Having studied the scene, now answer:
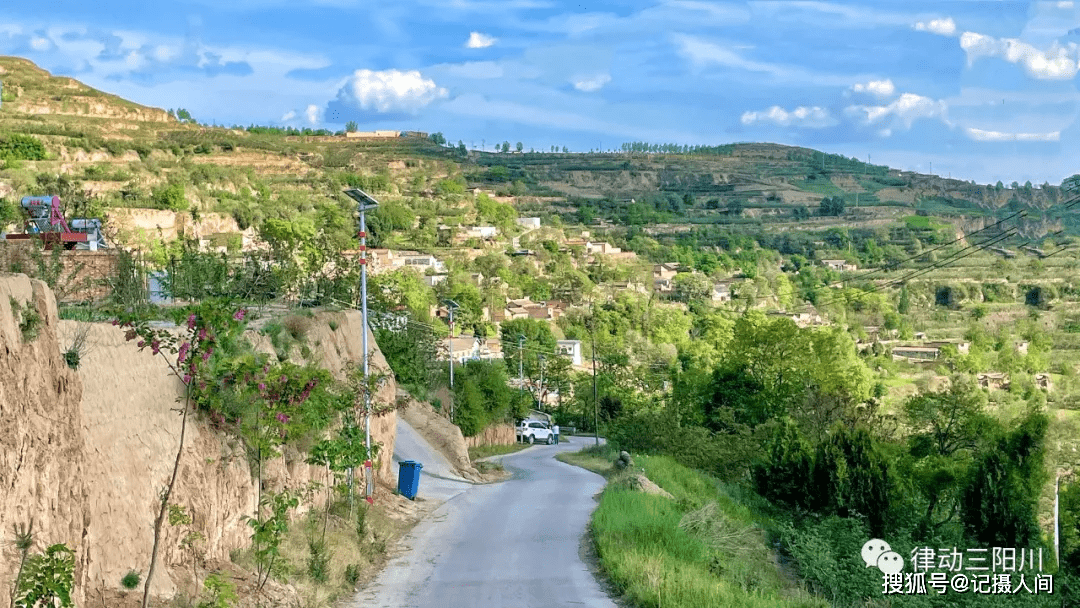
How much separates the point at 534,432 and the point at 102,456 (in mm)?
44429

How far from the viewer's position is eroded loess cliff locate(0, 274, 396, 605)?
8.96 meters

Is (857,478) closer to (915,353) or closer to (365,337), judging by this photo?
(365,337)

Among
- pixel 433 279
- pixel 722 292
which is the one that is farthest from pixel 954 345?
pixel 433 279

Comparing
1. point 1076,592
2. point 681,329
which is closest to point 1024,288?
point 681,329

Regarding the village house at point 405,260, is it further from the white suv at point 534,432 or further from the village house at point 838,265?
the village house at point 838,265

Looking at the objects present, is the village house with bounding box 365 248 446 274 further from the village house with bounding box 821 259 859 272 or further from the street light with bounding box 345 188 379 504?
the street light with bounding box 345 188 379 504

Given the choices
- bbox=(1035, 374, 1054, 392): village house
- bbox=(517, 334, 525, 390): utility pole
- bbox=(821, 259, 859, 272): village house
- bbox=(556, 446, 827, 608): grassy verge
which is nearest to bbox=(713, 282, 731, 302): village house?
bbox=(821, 259, 859, 272): village house

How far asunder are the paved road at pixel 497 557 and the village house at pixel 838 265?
118 meters

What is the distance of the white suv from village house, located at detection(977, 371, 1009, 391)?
3964 cm

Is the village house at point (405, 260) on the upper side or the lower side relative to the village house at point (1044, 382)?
upper

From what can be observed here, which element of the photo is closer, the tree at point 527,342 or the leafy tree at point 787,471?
the leafy tree at point 787,471

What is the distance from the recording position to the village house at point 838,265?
140 meters

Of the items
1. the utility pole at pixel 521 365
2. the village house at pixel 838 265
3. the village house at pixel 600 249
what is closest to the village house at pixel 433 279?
the utility pole at pixel 521 365

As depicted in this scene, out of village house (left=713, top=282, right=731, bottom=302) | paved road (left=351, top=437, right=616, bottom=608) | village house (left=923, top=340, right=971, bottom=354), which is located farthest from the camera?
village house (left=713, top=282, right=731, bottom=302)
